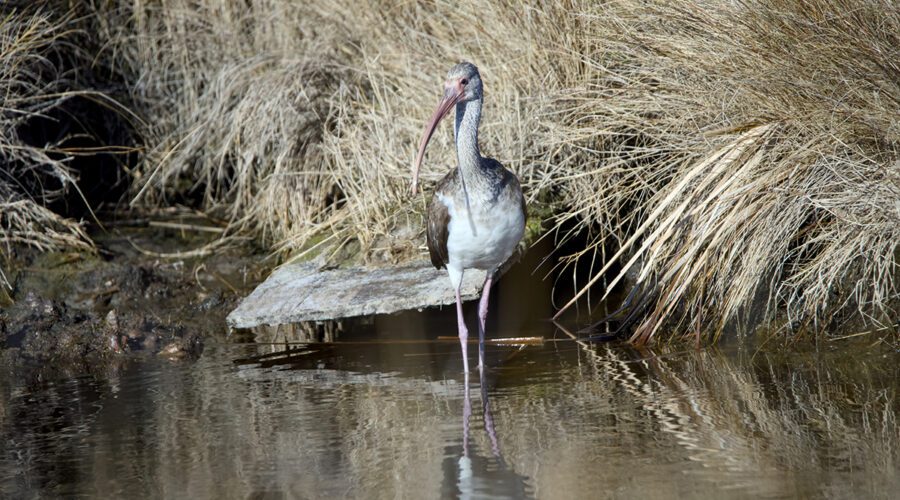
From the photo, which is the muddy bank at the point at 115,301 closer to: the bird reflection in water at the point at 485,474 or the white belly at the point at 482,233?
the white belly at the point at 482,233

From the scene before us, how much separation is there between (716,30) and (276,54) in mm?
3842

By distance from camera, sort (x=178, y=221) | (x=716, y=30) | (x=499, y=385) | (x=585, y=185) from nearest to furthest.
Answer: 1. (x=499, y=385)
2. (x=716, y=30)
3. (x=585, y=185)
4. (x=178, y=221)

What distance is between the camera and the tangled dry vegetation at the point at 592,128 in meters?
5.76

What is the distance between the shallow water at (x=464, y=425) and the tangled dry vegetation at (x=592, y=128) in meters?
0.57

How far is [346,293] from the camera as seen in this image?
696cm

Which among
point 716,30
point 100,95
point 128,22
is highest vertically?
point 128,22

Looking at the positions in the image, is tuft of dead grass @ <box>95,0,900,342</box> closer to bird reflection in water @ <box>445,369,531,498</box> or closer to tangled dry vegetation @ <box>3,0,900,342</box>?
tangled dry vegetation @ <box>3,0,900,342</box>

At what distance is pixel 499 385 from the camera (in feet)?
18.8

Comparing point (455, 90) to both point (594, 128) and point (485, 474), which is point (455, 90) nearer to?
point (594, 128)

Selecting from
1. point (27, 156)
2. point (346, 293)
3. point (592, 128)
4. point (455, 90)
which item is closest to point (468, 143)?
point (455, 90)

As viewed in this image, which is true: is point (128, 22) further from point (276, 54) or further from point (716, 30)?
point (716, 30)

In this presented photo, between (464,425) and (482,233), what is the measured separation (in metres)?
1.27

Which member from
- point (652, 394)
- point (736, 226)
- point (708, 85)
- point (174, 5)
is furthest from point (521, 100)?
point (174, 5)

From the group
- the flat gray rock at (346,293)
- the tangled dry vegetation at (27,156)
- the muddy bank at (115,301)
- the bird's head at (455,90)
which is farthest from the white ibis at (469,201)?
the tangled dry vegetation at (27,156)
